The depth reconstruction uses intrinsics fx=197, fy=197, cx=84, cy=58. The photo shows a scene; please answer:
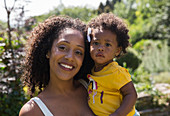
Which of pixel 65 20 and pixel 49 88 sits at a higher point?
pixel 65 20

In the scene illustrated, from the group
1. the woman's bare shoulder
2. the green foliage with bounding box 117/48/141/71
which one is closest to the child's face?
the woman's bare shoulder

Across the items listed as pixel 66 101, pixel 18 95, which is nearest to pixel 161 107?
pixel 18 95

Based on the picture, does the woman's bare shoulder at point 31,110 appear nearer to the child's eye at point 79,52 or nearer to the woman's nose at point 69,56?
the woman's nose at point 69,56

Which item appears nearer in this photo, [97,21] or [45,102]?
[45,102]

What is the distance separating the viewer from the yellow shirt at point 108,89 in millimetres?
1803

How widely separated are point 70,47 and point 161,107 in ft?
13.7

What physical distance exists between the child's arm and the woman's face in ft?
1.67

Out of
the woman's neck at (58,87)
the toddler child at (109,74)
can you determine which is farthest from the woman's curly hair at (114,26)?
the woman's neck at (58,87)

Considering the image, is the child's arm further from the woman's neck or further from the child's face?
the woman's neck

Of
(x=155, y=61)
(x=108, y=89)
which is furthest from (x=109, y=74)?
(x=155, y=61)

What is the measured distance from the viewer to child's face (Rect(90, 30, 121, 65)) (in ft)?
6.35

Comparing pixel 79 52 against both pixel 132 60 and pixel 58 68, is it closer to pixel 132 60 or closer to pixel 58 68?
pixel 58 68

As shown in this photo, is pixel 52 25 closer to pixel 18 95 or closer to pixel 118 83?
pixel 118 83

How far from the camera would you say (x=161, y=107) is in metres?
5.18
